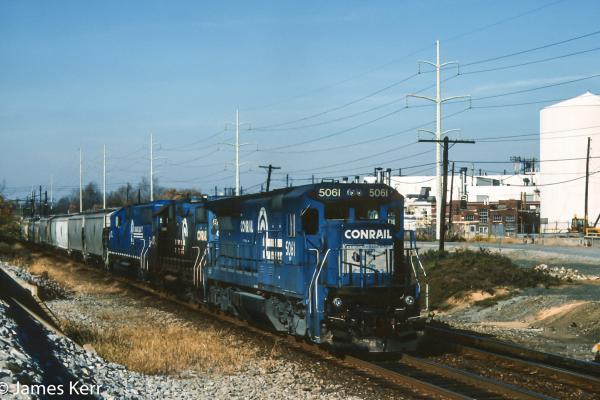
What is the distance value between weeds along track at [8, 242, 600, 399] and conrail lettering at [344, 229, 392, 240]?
8.36 ft

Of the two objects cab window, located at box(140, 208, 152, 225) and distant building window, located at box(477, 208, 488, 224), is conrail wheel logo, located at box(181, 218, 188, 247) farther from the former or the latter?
distant building window, located at box(477, 208, 488, 224)

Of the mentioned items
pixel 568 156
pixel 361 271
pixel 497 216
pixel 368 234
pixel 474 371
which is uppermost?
pixel 568 156

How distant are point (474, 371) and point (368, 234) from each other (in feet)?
11.5

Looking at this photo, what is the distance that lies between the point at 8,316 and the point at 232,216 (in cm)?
858

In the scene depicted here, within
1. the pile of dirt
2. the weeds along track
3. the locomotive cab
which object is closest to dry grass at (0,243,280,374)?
the weeds along track

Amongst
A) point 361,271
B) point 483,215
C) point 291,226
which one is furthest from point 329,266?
point 483,215

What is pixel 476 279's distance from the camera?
30.7m

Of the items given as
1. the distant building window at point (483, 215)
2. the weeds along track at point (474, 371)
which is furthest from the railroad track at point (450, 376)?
the distant building window at point (483, 215)

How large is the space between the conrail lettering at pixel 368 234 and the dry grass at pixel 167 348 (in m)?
3.33

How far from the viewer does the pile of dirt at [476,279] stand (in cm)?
2934

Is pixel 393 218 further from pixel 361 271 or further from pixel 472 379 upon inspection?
pixel 472 379

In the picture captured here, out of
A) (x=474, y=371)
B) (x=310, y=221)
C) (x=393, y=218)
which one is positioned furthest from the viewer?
(x=393, y=218)

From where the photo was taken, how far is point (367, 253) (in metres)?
15.4

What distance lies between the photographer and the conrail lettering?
1532 centimetres
